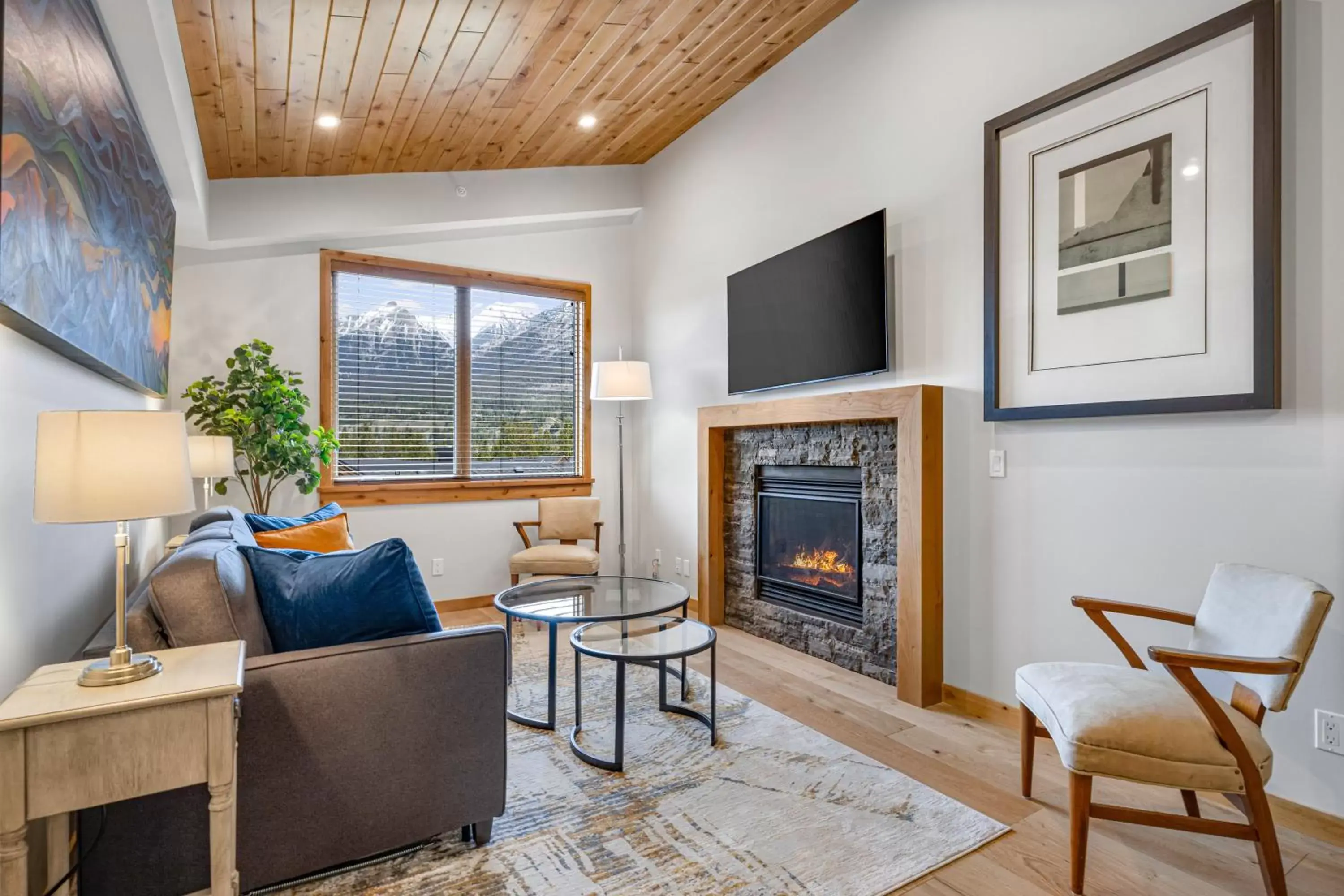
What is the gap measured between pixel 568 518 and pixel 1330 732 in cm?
404

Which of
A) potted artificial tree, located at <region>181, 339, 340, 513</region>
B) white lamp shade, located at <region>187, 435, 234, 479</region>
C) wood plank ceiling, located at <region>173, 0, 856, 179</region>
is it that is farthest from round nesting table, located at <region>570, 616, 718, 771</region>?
wood plank ceiling, located at <region>173, 0, 856, 179</region>

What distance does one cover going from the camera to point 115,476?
1360 mm

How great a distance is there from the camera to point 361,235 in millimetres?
4570

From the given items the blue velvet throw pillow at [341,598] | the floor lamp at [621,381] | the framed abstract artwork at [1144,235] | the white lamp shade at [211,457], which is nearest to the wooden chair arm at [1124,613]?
the framed abstract artwork at [1144,235]

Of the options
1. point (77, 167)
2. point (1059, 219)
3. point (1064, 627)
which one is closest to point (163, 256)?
point (77, 167)

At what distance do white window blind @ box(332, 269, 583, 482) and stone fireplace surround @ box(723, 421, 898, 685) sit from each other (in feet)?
5.40

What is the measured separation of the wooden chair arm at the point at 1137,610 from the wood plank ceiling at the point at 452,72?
2971mm

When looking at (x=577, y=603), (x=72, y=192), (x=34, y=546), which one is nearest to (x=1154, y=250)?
(x=577, y=603)

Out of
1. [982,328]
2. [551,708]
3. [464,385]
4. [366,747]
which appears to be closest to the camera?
[366,747]

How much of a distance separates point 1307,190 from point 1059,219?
2.40ft

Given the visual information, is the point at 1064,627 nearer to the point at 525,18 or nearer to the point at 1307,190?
the point at 1307,190

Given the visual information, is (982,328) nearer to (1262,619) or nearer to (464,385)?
(1262,619)

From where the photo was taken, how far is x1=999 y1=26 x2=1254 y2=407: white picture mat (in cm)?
213

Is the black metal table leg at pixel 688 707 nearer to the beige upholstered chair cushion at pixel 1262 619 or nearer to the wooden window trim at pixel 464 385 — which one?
the beige upholstered chair cushion at pixel 1262 619
